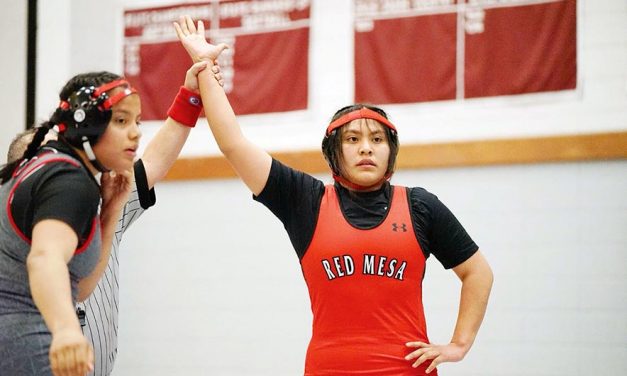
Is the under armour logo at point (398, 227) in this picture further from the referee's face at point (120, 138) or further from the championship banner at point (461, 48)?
the championship banner at point (461, 48)

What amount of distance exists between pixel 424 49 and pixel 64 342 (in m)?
3.81

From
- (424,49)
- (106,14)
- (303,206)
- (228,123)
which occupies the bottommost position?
(303,206)

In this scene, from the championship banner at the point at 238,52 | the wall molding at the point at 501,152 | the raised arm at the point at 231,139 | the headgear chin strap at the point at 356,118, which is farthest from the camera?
the championship banner at the point at 238,52

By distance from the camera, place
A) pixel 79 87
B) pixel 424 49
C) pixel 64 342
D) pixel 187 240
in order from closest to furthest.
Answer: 1. pixel 64 342
2. pixel 79 87
3. pixel 424 49
4. pixel 187 240

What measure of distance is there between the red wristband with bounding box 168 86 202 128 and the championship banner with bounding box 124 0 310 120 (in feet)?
7.84

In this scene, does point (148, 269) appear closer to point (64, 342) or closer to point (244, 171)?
point (244, 171)

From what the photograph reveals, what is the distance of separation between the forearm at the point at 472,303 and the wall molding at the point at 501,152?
1944 mm

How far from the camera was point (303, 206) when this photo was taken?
2920mm

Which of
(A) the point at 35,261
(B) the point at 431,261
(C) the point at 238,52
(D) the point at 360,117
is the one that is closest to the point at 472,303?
(D) the point at 360,117

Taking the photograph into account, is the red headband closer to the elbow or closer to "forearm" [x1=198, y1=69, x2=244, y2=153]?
"forearm" [x1=198, y1=69, x2=244, y2=153]

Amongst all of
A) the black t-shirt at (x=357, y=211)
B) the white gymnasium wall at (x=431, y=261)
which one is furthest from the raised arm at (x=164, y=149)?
the white gymnasium wall at (x=431, y=261)

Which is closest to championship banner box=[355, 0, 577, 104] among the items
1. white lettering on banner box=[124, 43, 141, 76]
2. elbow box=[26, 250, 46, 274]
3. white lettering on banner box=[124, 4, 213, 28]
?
white lettering on banner box=[124, 4, 213, 28]

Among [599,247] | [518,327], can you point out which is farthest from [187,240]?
[599,247]

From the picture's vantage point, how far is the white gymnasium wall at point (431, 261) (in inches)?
183
